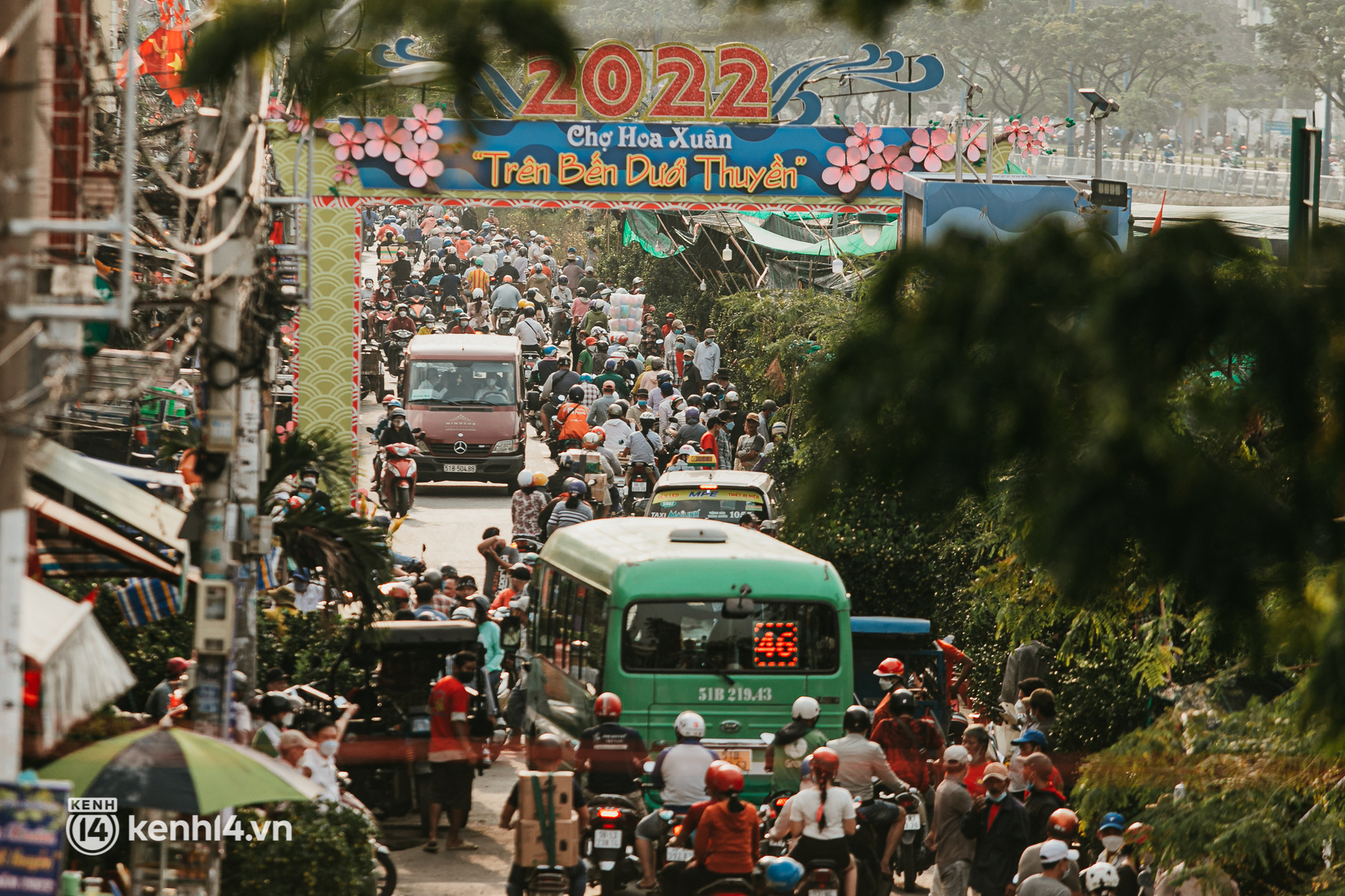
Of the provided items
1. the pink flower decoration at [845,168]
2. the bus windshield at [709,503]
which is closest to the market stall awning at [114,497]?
the bus windshield at [709,503]

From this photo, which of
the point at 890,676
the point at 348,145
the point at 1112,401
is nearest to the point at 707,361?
the point at 348,145

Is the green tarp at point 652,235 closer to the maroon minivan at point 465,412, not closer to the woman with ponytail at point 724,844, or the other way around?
the maroon minivan at point 465,412

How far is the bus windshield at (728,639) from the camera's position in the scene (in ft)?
41.1

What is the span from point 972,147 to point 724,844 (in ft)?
51.1

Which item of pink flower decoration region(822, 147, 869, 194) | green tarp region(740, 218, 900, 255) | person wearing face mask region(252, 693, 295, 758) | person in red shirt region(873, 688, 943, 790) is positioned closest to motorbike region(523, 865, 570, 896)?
person wearing face mask region(252, 693, 295, 758)

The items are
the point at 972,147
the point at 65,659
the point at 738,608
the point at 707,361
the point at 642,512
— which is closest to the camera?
the point at 65,659

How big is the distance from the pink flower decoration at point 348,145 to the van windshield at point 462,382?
17.7 feet

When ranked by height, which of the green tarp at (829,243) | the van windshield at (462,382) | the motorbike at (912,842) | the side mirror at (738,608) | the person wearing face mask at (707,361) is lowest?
the motorbike at (912,842)

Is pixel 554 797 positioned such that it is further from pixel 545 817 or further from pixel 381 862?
pixel 381 862

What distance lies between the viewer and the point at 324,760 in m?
10.5

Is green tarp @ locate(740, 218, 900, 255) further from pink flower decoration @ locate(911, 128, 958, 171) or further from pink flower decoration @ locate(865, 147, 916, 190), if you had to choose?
pink flower decoration @ locate(865, 147, 916, 190)

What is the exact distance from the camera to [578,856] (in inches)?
411

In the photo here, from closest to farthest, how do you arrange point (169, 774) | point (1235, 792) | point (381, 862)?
point (169, 774) < point (1235, 792) < point (381, 862)

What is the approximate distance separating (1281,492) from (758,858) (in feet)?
20.9
